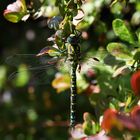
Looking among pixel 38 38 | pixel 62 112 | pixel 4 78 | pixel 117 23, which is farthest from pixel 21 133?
pixel 117 23

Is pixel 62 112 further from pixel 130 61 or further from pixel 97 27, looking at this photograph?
pixel 130 61

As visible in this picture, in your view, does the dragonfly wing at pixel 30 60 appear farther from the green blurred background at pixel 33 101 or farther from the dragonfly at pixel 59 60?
the green blurred background at pixel 33 101

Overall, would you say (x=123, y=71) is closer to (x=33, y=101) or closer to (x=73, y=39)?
(x=73, y=39)

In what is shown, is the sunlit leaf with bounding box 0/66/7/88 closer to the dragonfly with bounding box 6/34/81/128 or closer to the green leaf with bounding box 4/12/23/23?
the dragonfly with bounding box 6/34/81/128

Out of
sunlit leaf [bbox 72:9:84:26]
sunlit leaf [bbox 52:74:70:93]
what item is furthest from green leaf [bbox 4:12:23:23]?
sunlit leaf [bbox 52:74:70:93]

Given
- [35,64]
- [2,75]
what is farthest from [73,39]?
[2,75]

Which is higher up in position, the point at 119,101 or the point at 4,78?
the point at 4,78
